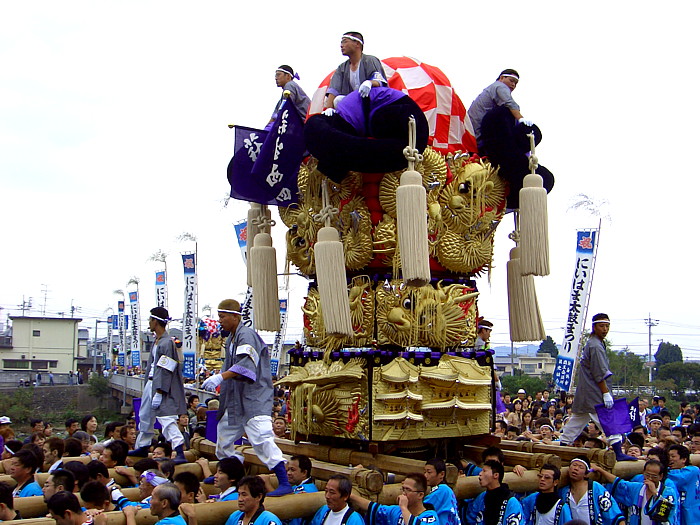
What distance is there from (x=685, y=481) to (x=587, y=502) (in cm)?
129

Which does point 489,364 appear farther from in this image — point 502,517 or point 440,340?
point 502,517

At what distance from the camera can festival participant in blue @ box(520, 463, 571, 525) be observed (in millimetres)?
6230

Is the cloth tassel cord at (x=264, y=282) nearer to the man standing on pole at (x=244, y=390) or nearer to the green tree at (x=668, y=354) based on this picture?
the man standing on pole at (x=244, y=390)

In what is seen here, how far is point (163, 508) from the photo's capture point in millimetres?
4996

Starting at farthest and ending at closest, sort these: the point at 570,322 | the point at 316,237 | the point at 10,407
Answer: the point at 10,407 → the point at 570,322 → the point at 316,237

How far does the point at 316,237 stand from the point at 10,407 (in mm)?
33308

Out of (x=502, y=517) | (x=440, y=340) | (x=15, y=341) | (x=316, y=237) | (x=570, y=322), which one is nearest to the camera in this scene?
(x=502, y=517)

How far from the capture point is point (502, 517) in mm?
5973

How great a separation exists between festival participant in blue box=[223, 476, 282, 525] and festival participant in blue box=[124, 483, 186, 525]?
0.42 m

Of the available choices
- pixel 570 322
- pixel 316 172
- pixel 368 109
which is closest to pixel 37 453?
pixel 316 172

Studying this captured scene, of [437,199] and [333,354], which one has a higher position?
[437,199]

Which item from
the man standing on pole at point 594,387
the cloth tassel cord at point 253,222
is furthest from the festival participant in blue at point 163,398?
the man standing on pole at point 594,387

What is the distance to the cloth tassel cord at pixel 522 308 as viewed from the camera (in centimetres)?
791

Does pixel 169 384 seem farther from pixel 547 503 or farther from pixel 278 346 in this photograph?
pixel 278 346
